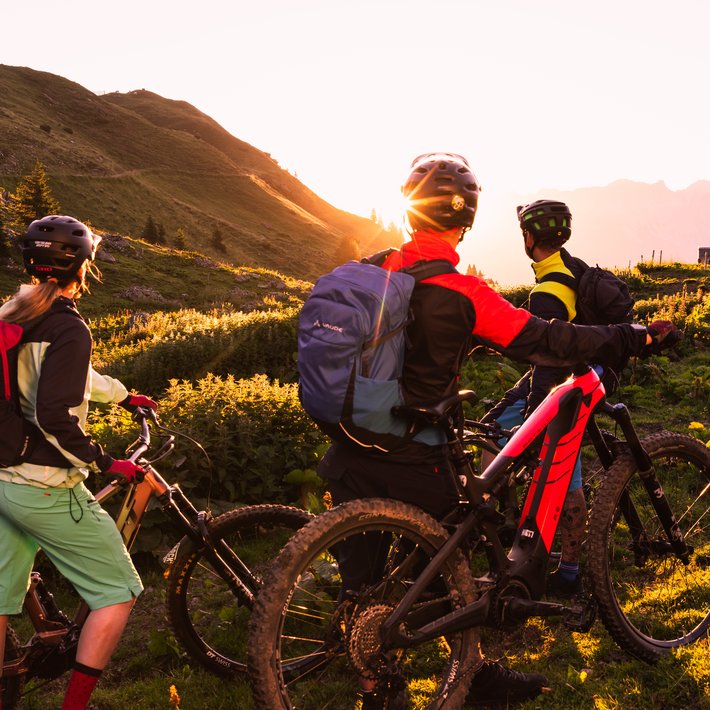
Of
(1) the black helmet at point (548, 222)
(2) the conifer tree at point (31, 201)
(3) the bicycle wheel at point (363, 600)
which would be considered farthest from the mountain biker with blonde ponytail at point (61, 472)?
(2) the conifer tree at point (31, 201)

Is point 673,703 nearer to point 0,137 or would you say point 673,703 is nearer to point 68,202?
point 68,202

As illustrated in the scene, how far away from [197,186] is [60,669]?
116m

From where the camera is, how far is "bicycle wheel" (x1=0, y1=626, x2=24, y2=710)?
340 cm

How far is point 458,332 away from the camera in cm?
299

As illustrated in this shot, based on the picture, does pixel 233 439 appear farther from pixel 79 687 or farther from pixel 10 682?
pixel 79 687

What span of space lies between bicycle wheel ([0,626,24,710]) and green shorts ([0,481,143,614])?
1.31 feet

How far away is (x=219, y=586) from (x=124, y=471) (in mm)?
1989

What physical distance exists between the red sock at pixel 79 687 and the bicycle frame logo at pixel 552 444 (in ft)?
8.22

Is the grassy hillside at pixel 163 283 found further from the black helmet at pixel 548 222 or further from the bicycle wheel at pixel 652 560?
the bicycle wheel at pixel 652 560

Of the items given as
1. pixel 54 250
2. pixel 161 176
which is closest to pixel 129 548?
pixel 54 250

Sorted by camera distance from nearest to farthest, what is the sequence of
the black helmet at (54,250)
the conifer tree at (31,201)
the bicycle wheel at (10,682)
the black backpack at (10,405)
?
1. the black backpack at (10,405)
2. the black helmet at (54,250)
3. the bicycle wheel at (10,682)
4. the conifer tree at (31,201)

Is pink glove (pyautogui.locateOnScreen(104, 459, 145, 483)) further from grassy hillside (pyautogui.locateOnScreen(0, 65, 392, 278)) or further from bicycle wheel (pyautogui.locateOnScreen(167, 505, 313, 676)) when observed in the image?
grassy hillside (pyautogui.locateOnScreen(0, 65, 392, 278))

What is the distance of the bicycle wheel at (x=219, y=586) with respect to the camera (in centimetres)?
380

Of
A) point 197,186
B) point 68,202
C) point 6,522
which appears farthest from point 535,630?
point 197,186
